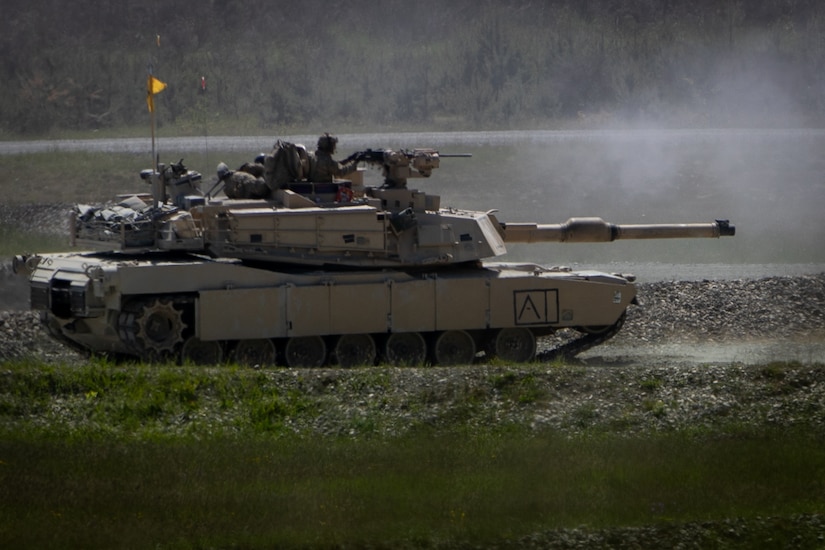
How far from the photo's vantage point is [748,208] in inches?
1732

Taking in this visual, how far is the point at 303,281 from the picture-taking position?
2209 centimetres

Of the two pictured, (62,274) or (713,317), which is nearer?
(62,274)

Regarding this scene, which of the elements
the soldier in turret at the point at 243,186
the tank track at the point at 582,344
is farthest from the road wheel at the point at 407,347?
the soldier in turret at the point at 243,186

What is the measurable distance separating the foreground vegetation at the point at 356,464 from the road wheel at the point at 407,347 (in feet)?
11.5

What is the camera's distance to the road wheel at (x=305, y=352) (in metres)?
22.5

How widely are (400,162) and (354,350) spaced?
3.62 metres

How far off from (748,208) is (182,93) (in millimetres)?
22236

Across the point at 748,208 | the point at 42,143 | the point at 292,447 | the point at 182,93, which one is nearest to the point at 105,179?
the point at 42,143

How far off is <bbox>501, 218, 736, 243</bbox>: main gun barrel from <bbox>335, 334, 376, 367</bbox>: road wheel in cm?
435

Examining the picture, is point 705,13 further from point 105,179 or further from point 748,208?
point 105,179

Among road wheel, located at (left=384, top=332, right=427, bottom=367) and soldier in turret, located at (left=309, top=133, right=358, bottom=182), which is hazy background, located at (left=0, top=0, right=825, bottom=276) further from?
road wheel, located at (left=384, top=332, right=427, bottom=367)

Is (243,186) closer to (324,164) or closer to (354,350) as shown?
(324,164)

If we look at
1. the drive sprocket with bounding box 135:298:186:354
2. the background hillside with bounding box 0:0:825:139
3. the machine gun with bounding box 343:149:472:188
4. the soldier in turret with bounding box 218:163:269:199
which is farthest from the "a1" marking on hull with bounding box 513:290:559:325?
the background hillside with bounding box 0:0:825:139

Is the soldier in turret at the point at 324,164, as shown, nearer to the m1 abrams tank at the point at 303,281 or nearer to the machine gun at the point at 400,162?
the m1 abrams tank at the point at 303,281
